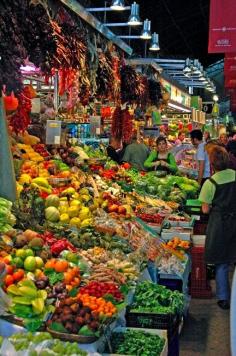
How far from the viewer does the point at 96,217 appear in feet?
21.3

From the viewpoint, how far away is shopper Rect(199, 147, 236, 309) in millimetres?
6789

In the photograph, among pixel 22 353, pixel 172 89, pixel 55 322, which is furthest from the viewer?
pixel 172 89

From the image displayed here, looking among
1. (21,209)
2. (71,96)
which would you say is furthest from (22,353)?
(71,96)

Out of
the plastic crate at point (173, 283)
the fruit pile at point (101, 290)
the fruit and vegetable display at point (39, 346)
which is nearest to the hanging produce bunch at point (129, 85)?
the plastic crate at point (173, 283)

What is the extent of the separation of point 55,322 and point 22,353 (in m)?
0.53

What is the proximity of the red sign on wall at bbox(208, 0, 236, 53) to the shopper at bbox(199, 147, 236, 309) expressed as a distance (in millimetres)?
1946

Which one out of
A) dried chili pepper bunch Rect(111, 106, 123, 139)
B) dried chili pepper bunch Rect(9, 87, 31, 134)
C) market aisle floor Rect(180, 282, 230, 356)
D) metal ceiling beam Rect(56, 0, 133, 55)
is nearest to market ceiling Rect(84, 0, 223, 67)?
dried chili pepper bunch Rect(111, 106, 123, 139)

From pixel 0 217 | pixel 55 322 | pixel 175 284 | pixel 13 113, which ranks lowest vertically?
pixel 175 284

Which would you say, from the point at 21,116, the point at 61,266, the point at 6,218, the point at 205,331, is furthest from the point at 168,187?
the point at 61,266

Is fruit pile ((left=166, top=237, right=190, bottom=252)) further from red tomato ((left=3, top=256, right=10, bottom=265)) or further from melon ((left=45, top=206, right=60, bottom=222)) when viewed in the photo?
red tomato ((left=3, top=256, right=10, bottom=265))

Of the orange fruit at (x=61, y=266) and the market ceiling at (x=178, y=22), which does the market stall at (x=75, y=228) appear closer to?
the orange fruit at (x=61, y=266)

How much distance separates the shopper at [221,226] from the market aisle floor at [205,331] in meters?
0.25

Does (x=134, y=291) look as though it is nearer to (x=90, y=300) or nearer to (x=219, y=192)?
(x=90, y=300)

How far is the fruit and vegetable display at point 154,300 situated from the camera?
4512 mm
